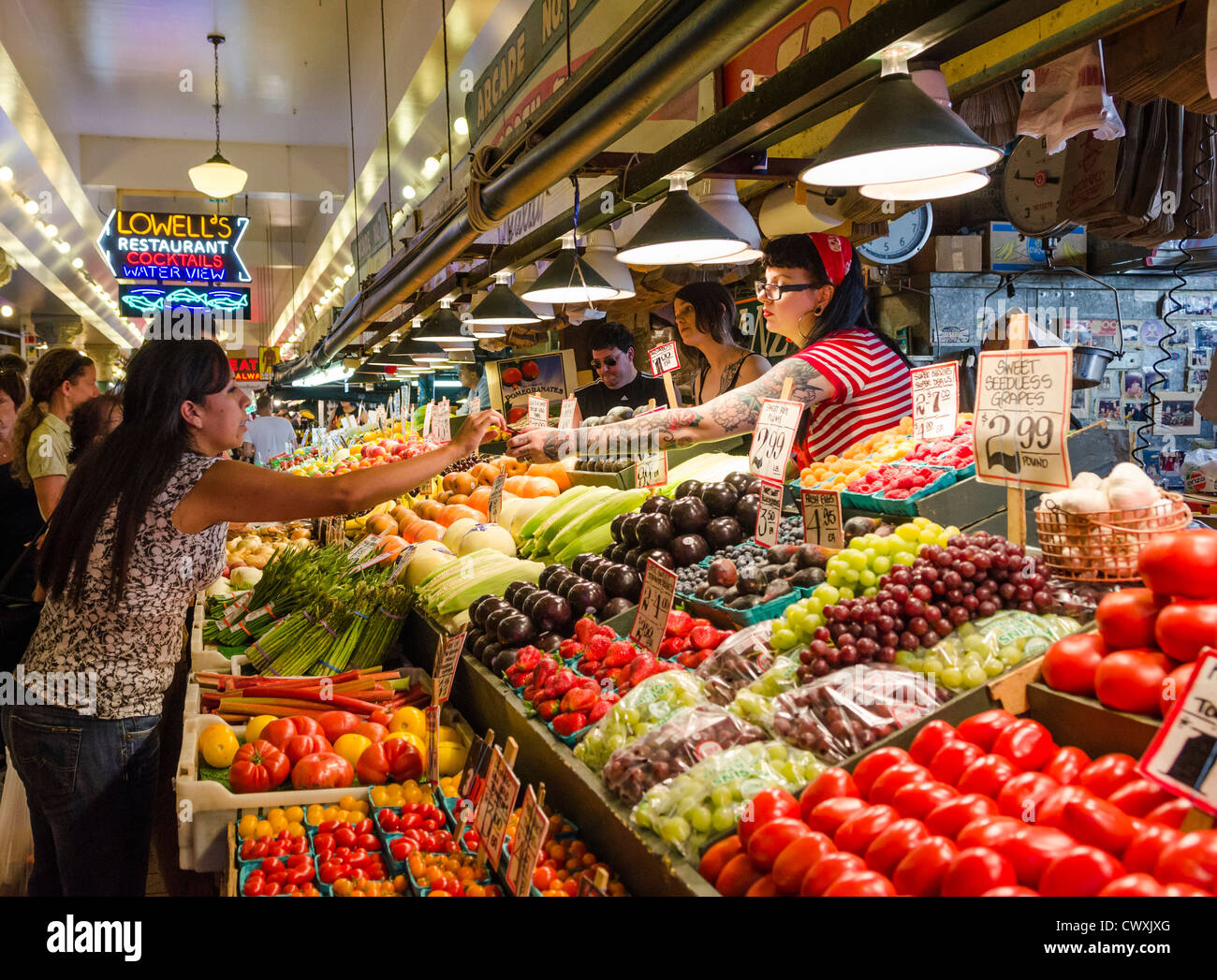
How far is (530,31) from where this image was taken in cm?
664

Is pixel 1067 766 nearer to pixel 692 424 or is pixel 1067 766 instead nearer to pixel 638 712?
pixel 638 712

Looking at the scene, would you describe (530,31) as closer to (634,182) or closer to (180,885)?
(634,182)

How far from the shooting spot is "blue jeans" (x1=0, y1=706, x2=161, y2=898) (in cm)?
273

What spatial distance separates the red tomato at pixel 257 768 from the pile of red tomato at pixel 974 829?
177 centimetres

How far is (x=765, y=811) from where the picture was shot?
1738 millimetres

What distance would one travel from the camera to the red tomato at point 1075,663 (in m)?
1.82

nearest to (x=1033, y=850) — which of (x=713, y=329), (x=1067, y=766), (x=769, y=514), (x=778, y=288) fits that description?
(x=1067, y=766)

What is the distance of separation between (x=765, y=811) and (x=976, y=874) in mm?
464

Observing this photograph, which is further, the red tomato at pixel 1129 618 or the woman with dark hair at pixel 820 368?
the woman with dark hair at pixel 820 368

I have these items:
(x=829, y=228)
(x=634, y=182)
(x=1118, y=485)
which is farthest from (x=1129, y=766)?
(x=829, y=228)

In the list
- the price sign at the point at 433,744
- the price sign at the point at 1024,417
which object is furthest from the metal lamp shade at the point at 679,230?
the price sign at the point at 433,744

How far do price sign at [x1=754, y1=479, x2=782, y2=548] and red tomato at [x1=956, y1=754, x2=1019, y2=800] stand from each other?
1.32 meters

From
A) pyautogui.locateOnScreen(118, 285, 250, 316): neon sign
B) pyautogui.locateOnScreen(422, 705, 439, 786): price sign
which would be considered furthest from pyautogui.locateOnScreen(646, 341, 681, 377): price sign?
pyautogui.locateOnScreen(118, 285, 250, 316): neon sign

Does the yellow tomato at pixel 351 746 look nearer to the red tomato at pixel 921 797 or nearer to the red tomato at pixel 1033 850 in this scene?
the red tomato at pixel 921 797
